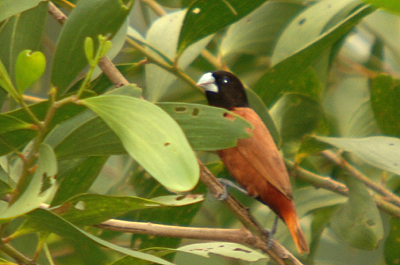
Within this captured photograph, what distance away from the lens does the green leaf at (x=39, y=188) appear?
700 mm

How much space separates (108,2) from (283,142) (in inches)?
37.5

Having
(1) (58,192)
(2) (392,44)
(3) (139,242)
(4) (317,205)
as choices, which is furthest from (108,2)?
(2) (392,44)

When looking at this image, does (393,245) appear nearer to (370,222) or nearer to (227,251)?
(370,222)

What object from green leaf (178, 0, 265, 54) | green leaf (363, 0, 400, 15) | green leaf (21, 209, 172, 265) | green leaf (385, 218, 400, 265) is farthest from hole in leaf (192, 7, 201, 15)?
green leaf (385, 218, 400, 265)

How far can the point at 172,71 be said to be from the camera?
1530 mm

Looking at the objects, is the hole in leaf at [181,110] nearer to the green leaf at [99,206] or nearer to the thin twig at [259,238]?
the green leaf at [99,206]

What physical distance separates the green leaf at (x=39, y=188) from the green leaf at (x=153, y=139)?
135 mm

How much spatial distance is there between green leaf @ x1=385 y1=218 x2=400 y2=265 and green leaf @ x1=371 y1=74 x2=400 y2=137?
0.32m

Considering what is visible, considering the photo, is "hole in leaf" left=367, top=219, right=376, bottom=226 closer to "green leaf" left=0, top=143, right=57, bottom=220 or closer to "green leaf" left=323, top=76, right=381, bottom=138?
"green leaf" left=323, top=76, right=381, bottom=138

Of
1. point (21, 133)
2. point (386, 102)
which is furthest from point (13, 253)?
point (386, 102)

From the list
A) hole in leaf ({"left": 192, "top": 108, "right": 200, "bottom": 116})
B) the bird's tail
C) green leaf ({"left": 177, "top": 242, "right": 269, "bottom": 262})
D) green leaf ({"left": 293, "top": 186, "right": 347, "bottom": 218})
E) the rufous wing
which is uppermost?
hole in leaf ({"left": 192, "top": 108, "right": 200, "bottom": 116})

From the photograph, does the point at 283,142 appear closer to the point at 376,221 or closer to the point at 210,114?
the point at 376,221

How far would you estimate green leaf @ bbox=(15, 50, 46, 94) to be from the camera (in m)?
0.70

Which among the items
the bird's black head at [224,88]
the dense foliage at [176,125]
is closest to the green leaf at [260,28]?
the dense foliage at [176,125]
